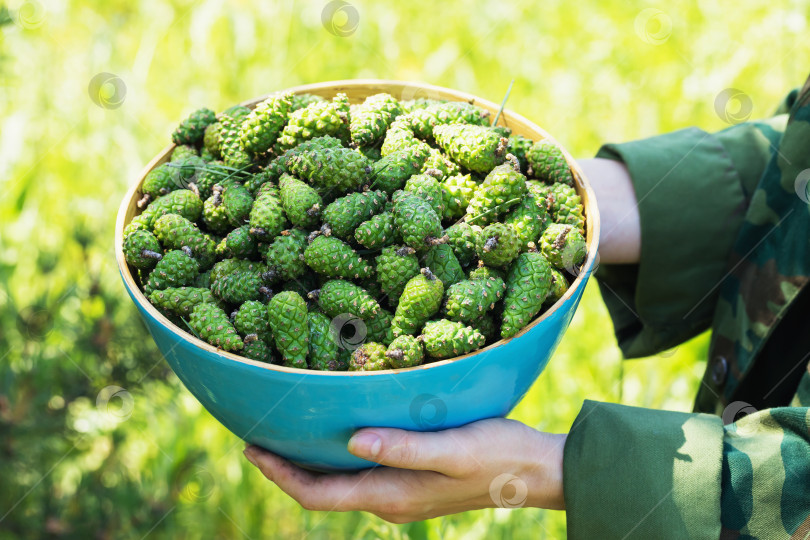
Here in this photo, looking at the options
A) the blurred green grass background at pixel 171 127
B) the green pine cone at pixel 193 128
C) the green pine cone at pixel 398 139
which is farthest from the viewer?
the blurred green grass background at pixel 171 127

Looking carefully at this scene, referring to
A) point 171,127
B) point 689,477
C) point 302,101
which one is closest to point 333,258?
point 302,101

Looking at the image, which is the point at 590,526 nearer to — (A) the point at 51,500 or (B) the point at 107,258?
(A) the point at 51,500

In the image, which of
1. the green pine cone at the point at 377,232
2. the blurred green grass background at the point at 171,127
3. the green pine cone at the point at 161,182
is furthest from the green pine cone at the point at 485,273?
the blurred green grass background at the point at 171,127

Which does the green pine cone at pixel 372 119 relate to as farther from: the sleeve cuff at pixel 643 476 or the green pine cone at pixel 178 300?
the sleeve cuff at pixel 643 476

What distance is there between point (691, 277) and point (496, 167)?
2.07ft

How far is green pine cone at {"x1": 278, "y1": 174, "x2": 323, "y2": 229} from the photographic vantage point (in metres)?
1.04

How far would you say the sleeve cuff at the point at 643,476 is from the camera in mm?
1033

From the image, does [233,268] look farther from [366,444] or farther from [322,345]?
[366,444]

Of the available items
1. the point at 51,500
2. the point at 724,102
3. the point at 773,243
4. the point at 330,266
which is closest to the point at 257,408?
the point at 330,266

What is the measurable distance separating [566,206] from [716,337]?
0.57 meters

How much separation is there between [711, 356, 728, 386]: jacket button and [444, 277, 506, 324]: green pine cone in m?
0.66

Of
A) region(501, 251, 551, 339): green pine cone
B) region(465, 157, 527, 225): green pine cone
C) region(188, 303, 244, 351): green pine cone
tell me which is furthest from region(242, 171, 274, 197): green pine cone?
region(501, 251, 551, 339): green pine cone

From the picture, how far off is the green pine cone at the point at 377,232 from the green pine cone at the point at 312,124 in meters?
0.20

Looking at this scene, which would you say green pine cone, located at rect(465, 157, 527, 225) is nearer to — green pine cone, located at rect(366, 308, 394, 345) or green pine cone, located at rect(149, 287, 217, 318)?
green pine cone, located at rect(366, 308, 394, 345)
